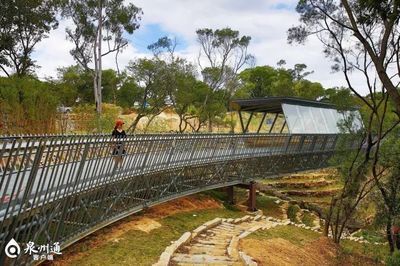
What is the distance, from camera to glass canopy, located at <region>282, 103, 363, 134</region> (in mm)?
19906

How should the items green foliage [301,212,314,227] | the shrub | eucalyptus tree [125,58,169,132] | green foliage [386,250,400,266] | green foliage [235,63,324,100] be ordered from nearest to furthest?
1. green foliage [386,250,400,266]
2. the shrub
3. green foliage [301,212,314,227]
4. eucalyptus tree [125,58,169,132]
5. green foliage [235,63,324,100]

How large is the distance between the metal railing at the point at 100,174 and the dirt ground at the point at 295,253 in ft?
10.3

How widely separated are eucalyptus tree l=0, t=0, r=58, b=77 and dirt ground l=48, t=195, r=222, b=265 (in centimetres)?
1519

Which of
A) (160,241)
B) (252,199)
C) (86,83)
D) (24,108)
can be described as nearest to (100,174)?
(160,241)

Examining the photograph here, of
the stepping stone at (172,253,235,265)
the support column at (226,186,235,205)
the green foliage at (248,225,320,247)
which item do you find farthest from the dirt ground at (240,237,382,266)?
the support column at (226,186,235,205)

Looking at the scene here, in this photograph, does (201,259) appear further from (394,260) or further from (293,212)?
(293,212)

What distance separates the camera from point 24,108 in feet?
50.2

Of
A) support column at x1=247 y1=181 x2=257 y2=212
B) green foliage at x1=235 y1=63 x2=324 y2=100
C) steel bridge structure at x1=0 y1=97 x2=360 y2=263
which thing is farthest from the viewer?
green foliage at x1=235 y1=63 x2=324 y2=100

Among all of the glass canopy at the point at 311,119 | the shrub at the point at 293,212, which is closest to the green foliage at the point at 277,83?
the glass canopy at the point at 311,119

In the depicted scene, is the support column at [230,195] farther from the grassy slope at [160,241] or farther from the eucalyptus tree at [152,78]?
the eucalyptus tree at [152,78]

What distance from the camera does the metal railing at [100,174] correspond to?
5.11 metres

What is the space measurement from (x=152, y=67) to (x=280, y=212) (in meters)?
15.7

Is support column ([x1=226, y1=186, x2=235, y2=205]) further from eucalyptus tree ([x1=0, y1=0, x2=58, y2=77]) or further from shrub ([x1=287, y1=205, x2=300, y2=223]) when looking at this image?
eucalyptus tree ([x1=0, y1=0, x2=58, y2=77])

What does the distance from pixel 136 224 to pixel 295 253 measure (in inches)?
166
